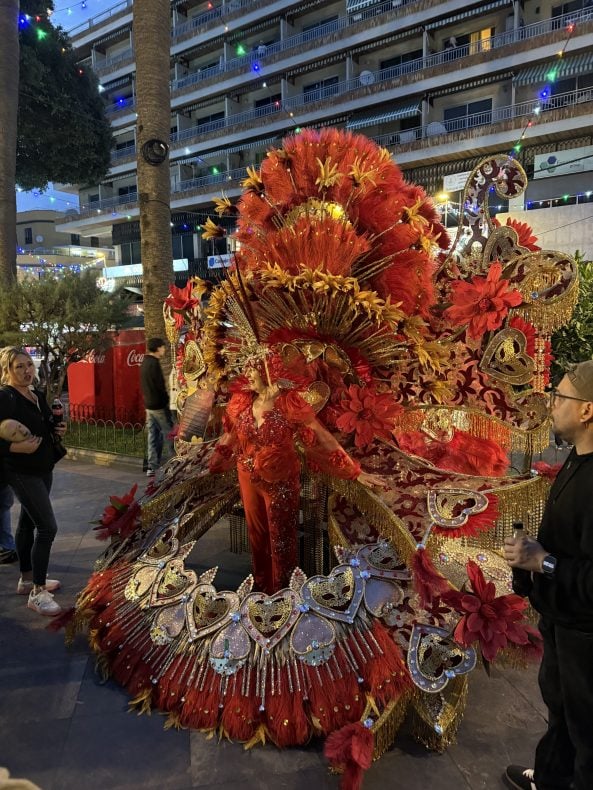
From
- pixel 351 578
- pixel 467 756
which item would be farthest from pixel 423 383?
pixel 467 756

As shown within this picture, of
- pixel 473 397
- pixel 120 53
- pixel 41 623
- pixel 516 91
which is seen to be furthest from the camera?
pixel 120 53

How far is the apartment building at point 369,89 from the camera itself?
19875mm

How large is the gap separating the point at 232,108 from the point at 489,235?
31.9 meters

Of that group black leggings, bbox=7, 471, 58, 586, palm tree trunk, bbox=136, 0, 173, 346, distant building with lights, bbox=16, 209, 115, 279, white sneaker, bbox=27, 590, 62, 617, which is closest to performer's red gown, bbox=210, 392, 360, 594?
black leggings, bbox=7, 471, 58, 586

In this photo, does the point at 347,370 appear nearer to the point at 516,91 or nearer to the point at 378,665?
the point at 378,665

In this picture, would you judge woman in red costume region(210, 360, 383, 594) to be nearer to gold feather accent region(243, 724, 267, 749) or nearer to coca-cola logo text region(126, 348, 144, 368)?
gold feather accent region(243, 724, 267, 749)

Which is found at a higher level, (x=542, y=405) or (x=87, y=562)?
(x=542, y=405)

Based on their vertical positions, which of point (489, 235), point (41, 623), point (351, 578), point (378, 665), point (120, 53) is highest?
point (120, 53)

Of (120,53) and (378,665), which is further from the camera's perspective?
(120,53)

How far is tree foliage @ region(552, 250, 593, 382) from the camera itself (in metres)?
7.18

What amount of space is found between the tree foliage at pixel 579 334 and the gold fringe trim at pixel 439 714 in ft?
18.6

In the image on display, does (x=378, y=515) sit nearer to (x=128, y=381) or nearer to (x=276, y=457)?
(x=276, y=457)

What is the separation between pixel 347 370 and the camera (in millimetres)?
3150

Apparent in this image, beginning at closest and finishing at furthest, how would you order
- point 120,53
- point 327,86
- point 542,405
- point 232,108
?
point 542,405
point 327,86
point 232,108
point 120,53
